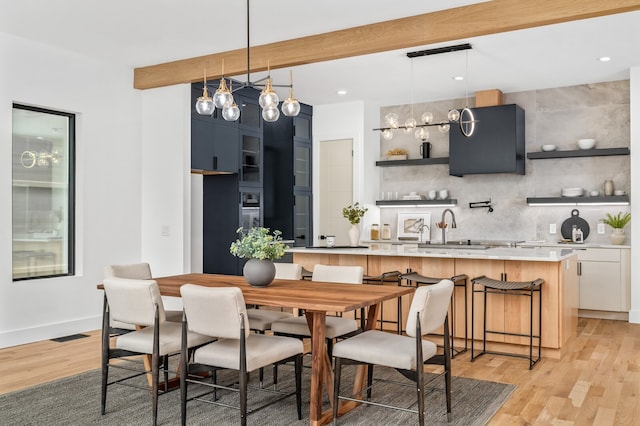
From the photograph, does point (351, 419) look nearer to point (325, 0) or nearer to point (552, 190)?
point (325, 0)

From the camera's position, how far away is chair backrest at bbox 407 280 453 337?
311 centimetres

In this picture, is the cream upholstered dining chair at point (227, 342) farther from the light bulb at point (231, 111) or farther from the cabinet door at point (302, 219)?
the cabinet door at point (302, 219)

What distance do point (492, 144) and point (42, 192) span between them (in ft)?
17.0

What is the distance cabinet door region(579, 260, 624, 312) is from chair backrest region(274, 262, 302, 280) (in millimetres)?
4003

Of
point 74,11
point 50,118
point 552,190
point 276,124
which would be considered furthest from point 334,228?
point 74,11

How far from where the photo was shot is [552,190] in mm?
7566

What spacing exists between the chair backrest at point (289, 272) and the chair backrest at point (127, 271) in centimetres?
100

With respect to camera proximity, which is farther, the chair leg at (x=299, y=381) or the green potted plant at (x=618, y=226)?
the green potted plant at (x=618, y=226)

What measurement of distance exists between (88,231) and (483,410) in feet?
14.1

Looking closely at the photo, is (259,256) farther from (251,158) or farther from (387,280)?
(251,158)

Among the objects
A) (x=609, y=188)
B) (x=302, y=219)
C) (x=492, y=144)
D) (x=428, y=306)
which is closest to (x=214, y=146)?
(x=302, y=219)

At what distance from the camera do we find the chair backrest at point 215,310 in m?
3.05

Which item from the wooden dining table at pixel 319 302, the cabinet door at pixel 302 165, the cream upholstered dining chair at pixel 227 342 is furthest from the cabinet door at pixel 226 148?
the cream upholstered dining chair at pixel 227 342

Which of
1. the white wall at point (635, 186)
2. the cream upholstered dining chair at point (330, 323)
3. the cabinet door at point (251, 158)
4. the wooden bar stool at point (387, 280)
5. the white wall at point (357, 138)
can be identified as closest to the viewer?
the cream upholstered dining chair at point (330, 323)
